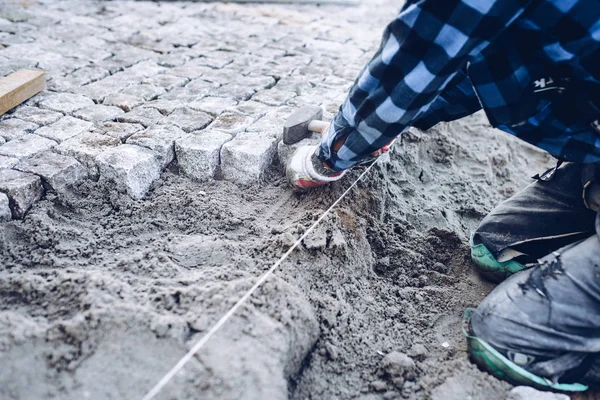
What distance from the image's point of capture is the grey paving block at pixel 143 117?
9.91 ft

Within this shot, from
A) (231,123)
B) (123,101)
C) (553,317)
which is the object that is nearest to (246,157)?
(231,123)

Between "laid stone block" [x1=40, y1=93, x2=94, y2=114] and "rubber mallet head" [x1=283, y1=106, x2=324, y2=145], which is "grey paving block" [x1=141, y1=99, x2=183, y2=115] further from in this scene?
"rubber mallet head" [x1=283, y1=106, x2=324, y2=145]

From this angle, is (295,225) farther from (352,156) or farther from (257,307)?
(257,307)

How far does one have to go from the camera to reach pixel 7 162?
8.34ft

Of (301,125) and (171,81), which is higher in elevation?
(301,125)

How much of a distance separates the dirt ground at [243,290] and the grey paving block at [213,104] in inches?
21.8

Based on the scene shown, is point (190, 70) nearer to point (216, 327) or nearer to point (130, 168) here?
point (130, 168)

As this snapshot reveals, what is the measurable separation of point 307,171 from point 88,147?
3.90 ft

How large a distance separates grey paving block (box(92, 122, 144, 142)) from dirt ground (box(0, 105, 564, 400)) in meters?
→ 0.34

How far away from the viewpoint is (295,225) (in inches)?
96.8

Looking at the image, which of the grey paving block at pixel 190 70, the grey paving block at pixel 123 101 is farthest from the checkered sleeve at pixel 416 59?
the grey paving block at pixel 190 70

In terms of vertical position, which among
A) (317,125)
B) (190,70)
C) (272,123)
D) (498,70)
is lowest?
(190,70)

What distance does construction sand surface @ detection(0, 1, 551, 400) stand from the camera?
169 centimetres

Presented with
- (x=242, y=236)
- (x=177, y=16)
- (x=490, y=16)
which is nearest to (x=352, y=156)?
(x=242, y=236)
